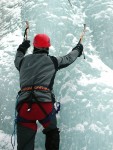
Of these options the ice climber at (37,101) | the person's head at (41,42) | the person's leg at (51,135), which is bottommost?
the person's leg at (51,135)

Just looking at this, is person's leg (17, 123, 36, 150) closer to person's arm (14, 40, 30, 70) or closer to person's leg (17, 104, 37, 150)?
person's leg (17, 104, 37, 150)

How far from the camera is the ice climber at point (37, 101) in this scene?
4496 mm

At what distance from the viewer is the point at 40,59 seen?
15.7 ft

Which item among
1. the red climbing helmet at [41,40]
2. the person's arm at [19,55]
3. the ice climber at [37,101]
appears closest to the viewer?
the ice climber at [37,101]

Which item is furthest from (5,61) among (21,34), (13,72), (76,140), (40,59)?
(40,59)

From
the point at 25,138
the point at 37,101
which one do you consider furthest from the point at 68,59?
the point at 25,138

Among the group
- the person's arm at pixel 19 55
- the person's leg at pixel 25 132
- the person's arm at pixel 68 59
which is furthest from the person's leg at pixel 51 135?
the person's arm at pixel 19 55

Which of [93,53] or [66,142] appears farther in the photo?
[93,53]

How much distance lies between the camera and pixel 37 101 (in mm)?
4477

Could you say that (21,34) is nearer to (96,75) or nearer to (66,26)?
(66,26)

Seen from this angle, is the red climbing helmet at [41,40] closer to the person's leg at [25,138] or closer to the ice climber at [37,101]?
the ice climber at [37,101]

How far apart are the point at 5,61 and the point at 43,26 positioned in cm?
159

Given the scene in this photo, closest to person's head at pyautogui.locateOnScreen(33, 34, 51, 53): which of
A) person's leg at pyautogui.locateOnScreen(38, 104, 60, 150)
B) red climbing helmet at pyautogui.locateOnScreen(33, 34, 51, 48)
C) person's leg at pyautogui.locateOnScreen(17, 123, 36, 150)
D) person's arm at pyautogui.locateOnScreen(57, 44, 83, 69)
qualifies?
red climbing helmet at pyautogui.locateOnScreen(33, 34, 51, 48)

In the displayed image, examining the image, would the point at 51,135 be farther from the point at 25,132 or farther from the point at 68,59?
the point at 68,59
